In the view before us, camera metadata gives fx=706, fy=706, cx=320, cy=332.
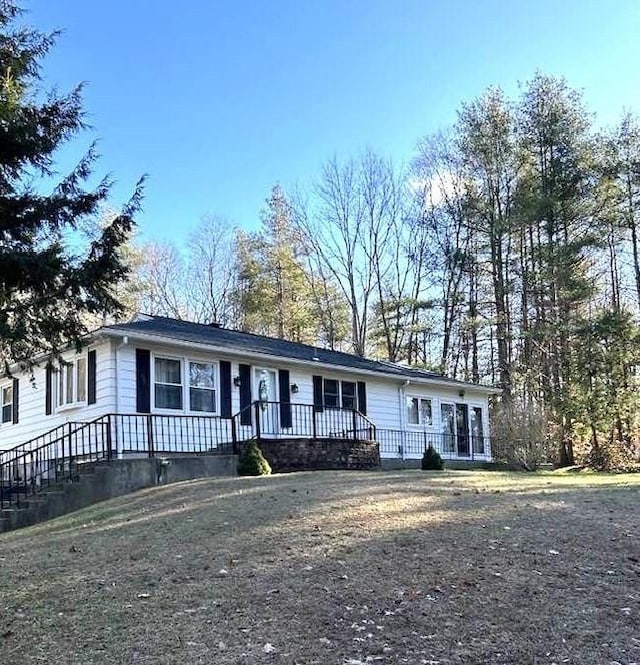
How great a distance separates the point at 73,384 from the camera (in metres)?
15.7

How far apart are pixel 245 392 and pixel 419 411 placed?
22.4ft

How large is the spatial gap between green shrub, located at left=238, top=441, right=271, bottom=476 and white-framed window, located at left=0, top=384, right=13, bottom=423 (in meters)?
7.96

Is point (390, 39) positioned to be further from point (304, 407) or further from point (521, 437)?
point (521, 437)

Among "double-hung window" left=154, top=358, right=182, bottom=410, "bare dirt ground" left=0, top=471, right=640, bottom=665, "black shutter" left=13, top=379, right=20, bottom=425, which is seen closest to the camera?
"bare dirt ground" left=0, top=471, right=640, bottom=665

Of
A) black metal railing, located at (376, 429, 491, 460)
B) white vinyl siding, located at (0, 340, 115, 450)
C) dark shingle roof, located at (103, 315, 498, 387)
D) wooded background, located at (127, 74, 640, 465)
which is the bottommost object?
black metal railing, located at (376, 429, 491, 460)

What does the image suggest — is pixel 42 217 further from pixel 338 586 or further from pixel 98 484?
pixel 338 586

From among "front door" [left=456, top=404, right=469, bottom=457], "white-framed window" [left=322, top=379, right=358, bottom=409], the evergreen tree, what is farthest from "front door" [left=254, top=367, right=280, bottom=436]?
"front door" [left=456, top=404, right=469, bottom=457]

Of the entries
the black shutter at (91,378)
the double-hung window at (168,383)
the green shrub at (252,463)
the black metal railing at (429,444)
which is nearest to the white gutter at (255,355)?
the double-hung window at (168,383)

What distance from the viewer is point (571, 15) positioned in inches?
531

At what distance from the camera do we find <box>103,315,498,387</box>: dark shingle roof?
50.4ft

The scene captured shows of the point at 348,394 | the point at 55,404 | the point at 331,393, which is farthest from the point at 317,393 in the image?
the point at 55,404

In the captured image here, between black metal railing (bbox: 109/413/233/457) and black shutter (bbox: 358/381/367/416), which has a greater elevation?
black shutter (bbox: 358/381/367/416)

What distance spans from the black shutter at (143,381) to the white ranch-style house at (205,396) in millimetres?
22

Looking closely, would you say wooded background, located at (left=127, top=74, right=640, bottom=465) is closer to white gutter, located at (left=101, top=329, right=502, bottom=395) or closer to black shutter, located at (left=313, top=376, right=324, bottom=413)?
white gutter, located at (left=101, top=329, right=502, bottom=395)
